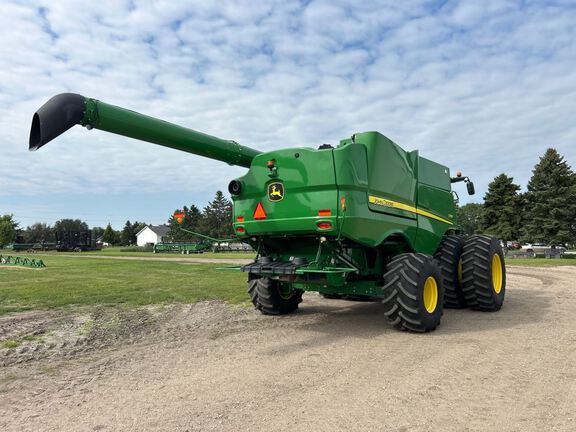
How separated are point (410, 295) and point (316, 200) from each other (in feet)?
6.47

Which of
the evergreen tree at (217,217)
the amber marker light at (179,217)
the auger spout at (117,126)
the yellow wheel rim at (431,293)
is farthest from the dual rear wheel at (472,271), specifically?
the evergreen tree at (217,217)

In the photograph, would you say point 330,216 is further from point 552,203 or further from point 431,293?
point 552,203

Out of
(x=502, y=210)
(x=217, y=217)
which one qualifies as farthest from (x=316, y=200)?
(x=217, y=217)

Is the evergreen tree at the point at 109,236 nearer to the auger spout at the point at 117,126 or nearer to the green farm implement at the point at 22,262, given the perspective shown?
the green farm implement at the point at 22,262

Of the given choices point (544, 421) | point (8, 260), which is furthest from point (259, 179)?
point (8, 260)

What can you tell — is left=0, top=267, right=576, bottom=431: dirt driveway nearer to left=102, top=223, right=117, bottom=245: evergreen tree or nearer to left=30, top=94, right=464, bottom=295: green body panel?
left=30, top=94, right=464, bottom=295: green body panel

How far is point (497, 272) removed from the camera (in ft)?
30.6

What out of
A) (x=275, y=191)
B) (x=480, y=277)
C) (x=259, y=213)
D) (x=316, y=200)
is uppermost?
(x=275, y=191)

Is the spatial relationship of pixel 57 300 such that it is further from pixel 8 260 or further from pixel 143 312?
pixel 8 260

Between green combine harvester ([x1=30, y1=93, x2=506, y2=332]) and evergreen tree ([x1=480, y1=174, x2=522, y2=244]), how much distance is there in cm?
4586

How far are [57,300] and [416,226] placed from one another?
324 inches

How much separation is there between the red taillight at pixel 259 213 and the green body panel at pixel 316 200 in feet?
0.05

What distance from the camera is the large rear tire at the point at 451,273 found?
878 cm

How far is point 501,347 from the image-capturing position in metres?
5.62
